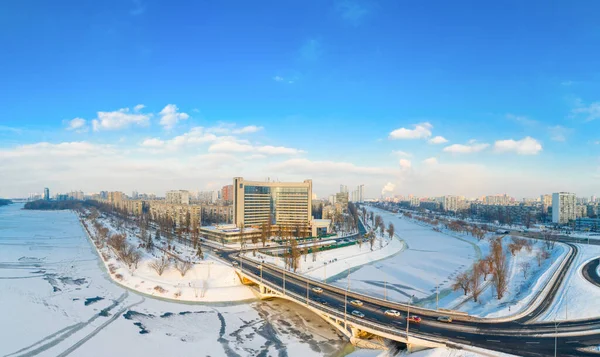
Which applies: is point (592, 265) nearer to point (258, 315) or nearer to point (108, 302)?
point (258, 315)

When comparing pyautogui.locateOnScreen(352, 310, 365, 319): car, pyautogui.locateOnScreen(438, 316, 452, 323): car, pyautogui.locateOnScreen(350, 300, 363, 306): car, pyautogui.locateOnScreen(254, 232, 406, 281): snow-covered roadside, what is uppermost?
pyautogui.locateOnScreen(438, 316, 452, 323): car

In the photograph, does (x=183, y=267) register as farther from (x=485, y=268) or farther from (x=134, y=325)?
(x=485, y=268)

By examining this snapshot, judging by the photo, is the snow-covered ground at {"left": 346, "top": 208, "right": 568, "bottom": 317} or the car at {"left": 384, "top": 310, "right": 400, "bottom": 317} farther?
the snow-covered ground at {"left": 346, "top": 208, "right": 568, "bottom": 317}

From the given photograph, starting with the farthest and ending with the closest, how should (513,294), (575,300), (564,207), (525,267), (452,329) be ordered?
(564,207), (525,267), (513,294), (575,300), (452,329)

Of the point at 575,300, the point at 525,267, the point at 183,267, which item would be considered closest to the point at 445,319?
the point at 575,300

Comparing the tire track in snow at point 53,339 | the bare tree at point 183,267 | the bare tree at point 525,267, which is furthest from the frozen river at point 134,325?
the bare tree at point 525,267

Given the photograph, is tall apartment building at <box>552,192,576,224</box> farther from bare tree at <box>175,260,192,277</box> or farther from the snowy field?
bare tree at <box>175,260,192,277</box>

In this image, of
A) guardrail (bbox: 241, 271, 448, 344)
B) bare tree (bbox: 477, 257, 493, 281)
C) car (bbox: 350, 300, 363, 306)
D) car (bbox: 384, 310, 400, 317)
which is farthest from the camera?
bare tree (bbox: 477, 257, 493, 281)

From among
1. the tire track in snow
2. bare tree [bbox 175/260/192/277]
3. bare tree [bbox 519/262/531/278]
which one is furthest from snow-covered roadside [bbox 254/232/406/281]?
the tire track in snow
